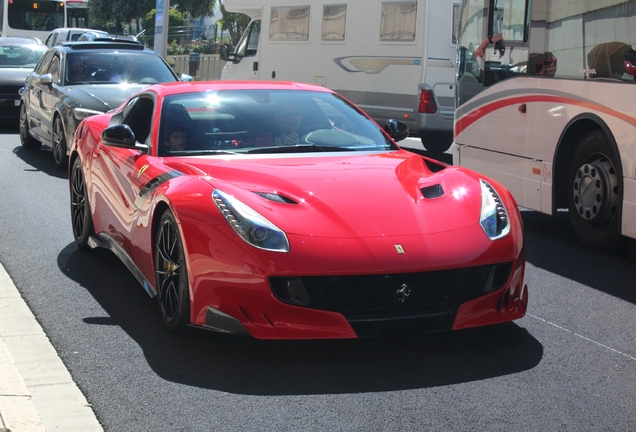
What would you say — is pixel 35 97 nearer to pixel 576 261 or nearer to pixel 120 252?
pixel 120 252

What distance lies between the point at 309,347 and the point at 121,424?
1.29 metres

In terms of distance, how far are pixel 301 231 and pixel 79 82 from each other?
9105mm

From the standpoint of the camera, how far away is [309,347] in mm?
4980

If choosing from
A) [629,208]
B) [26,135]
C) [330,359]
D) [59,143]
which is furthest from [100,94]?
[330,359]

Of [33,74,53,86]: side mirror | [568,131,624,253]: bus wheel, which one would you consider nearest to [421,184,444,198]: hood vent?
[568,131,624,253]: bus wheel

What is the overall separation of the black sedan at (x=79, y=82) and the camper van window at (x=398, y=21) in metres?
3.93

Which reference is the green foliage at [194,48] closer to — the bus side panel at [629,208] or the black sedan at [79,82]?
the black sedan at [79,82]

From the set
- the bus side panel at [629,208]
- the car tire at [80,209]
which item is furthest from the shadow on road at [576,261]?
the car tire at [80,209]

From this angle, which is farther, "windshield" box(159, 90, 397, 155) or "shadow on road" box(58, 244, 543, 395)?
"windshield" box(159, 90, 397, 155)

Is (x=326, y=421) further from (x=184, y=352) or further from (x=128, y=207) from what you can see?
(x=128, y=207)

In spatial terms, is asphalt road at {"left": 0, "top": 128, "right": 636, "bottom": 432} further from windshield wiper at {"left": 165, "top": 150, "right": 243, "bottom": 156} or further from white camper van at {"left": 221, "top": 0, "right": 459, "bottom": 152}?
white camper van at {"left": 221, "top": 0, "right": 459, "bottom": 152}

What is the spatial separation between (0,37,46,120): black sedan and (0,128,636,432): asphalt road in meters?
11.9

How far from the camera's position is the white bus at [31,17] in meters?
42.1

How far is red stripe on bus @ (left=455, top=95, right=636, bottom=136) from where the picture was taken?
24.8 feet
